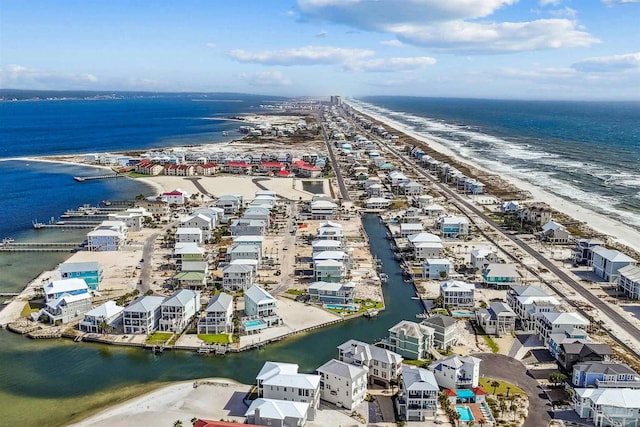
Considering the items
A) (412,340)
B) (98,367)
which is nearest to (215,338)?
(98,367)

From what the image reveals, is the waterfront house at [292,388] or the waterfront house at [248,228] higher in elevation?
the waterfront house at [248,228]

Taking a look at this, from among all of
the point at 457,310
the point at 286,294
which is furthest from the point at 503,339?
the point at 286,294

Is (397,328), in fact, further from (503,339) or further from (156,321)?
(156,321)

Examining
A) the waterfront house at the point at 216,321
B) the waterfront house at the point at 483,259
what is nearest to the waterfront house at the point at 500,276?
the waterfront house at the point at 483,259

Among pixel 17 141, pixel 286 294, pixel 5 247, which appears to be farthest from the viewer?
pixel 17 141

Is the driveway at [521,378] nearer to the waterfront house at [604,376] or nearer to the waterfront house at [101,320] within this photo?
the waterfront house at [604,376]
